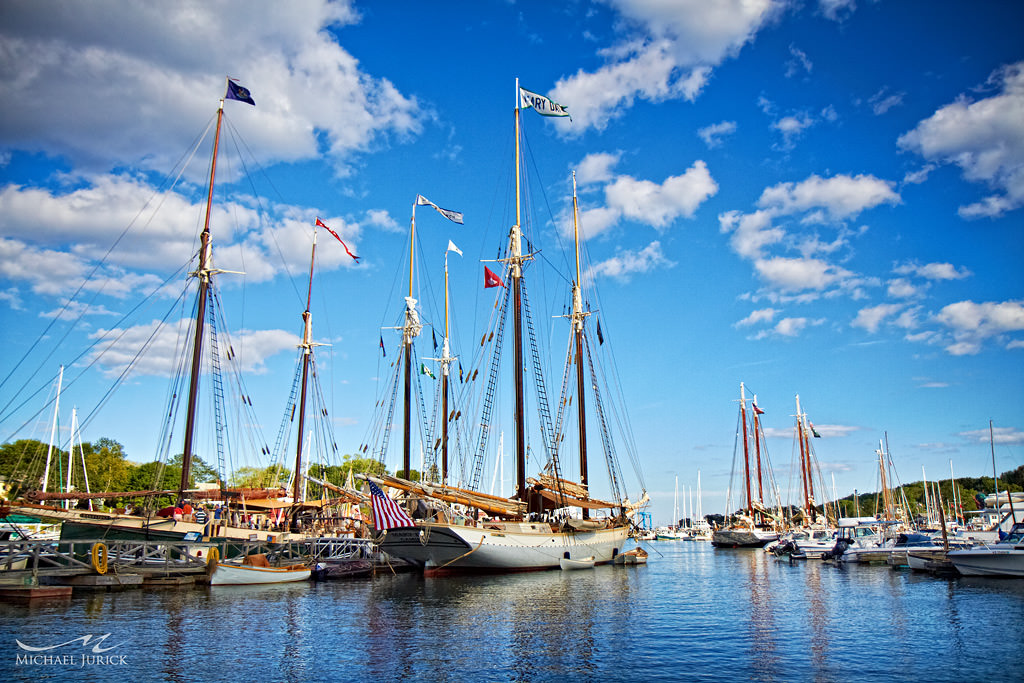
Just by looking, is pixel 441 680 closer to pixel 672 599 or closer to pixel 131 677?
pixel 131 677

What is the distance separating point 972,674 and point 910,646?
3.71 m

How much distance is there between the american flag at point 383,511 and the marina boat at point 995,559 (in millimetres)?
32661

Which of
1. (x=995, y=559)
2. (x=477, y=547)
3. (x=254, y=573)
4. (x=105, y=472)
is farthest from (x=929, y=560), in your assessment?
(x=105, y=472)

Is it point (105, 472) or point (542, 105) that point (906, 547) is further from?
point (105, 472)

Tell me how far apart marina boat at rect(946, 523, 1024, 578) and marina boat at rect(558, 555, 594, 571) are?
23.3 metres

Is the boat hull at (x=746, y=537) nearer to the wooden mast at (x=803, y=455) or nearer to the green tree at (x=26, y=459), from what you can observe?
the wooden mast at (x=803, y=455)

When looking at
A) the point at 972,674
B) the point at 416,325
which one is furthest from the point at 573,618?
the point at 416,325

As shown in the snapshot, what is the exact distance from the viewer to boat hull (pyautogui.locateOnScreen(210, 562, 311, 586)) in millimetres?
33156

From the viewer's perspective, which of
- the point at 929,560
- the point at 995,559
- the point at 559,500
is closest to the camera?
the point at 995,559

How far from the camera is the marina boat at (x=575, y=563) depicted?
46.2m

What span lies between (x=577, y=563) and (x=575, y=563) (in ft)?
0.94

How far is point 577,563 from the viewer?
47.2m

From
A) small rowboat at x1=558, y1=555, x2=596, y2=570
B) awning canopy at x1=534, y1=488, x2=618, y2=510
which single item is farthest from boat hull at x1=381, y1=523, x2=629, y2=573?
awning canopy at x1=534, y1=488, x2=618, y2=510

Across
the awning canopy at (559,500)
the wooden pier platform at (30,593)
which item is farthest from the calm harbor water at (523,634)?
the awning canopy at (559,500)
